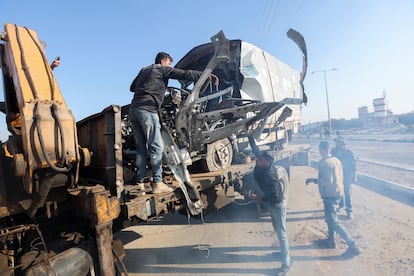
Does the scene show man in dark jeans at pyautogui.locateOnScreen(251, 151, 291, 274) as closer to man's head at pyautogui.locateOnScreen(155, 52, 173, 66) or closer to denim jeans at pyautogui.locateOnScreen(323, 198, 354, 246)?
denim jeans at pyautogui.locateOnScreen(323, 198, 354, 246)

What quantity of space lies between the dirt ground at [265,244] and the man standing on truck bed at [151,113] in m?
1.03

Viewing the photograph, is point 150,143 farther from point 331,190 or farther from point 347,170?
point 347,170

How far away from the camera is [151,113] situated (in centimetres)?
326

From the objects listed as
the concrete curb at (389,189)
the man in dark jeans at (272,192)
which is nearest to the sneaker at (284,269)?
the man in dark jeans at (272,192)

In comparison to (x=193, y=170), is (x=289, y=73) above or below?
above

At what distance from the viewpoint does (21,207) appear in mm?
2693

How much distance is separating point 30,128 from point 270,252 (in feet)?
12.1

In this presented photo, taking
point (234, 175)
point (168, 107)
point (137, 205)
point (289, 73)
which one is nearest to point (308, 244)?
point (234, 175)

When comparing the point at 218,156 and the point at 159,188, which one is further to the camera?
the point at 218,156

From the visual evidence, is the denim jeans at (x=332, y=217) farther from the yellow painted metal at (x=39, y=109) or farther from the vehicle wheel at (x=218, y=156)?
the yellow painted metal at (x=39, y=109)

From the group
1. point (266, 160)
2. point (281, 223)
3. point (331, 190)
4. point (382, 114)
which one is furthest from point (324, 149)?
point (382, 114)

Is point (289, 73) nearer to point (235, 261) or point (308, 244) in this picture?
point (308, 244)

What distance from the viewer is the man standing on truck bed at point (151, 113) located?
125 inches

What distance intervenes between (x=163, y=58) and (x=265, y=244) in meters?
3.44
